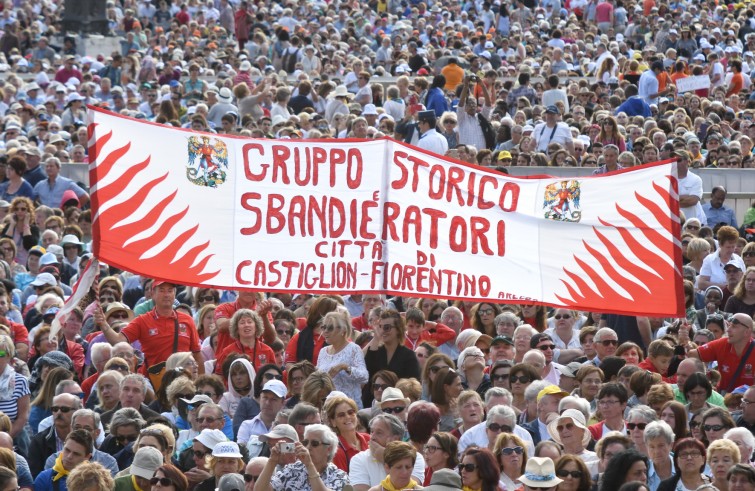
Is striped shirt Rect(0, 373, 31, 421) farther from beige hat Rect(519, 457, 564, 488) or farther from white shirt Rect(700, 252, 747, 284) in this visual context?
white shirt Rect(700, 252, 747, 284)

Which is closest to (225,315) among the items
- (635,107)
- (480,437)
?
(480,437)

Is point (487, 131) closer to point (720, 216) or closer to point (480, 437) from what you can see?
point (720, 216)

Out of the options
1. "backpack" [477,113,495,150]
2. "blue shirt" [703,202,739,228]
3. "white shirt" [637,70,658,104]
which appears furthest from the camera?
"white shirt" [637,70,658,104]

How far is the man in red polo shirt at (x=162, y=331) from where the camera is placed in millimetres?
13320

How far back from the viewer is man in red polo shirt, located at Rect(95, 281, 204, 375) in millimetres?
13320

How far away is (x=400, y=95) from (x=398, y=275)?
11764mm

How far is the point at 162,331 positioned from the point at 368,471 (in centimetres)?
337

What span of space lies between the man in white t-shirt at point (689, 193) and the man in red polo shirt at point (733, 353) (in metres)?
4.95

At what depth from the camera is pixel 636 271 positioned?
40.8 ft

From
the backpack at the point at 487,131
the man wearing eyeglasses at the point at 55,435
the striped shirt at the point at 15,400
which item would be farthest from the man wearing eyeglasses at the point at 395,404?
the backpack at the point at 487,131

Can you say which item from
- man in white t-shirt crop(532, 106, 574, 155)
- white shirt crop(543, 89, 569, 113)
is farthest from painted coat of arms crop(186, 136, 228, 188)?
white shirt crop(543, 89, 569, 113)

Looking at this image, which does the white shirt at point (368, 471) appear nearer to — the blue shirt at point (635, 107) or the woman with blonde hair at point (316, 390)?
the woman with blonde hair at point (316, 390)

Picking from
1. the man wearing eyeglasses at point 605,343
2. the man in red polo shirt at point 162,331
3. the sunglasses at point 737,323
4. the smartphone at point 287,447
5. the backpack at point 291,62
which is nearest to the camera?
the smartphone at point 287,447

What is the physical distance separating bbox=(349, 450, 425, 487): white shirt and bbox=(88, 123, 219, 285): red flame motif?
86.8 inches
